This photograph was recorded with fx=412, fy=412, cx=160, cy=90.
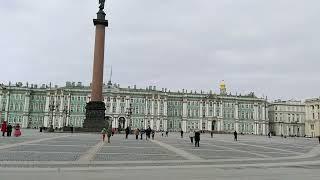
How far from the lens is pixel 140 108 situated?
468ft

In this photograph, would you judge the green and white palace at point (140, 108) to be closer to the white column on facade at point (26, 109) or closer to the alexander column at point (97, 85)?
the white column on facade at point (26, 109)

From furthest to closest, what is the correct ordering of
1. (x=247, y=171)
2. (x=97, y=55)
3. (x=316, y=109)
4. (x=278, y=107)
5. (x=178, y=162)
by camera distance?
(x=278, y=107)
(x=316, y=109)
(x=97, y=55)
(x=178, y=162)
(x=247, y=171)

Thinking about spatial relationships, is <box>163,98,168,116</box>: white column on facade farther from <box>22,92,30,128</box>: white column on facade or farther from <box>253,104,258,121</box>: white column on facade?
<box>22,92,30,128</box>: white column on facade

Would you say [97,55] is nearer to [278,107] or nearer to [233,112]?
[233,112]

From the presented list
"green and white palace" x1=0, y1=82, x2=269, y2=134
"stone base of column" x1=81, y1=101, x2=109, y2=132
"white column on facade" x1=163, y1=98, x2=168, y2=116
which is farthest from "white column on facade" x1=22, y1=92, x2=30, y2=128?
"stone base of column" x1=81, y1=101, x2=109, y2=132

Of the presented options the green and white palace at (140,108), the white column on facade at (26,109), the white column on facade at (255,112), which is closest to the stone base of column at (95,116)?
the green and white palace at (140,108)

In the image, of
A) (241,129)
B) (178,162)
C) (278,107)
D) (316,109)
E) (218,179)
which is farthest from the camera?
(278,107)

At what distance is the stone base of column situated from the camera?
182ft

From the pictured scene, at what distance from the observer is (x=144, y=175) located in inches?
511

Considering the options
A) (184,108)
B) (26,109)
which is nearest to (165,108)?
(184,108)

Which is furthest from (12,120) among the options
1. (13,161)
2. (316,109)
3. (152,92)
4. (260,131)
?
(13,161)

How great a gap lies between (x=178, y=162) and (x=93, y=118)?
133ft

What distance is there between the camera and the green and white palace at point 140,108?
13912cm

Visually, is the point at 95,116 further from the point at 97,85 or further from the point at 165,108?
the point at 165,108
